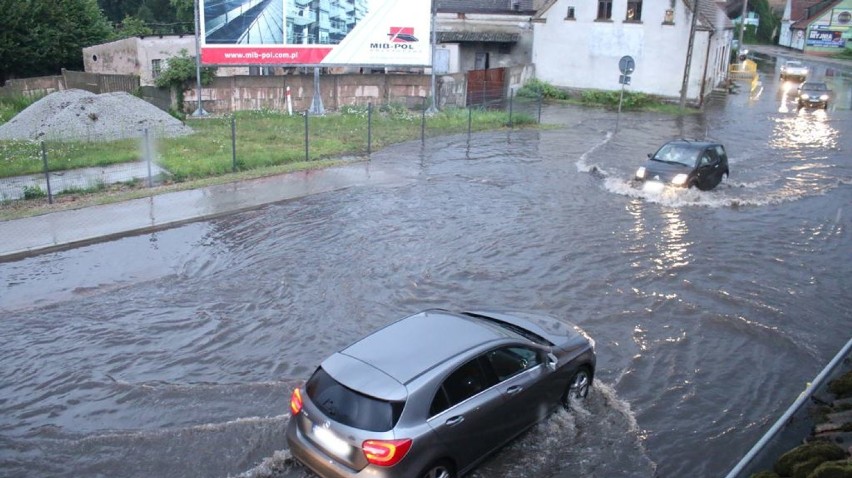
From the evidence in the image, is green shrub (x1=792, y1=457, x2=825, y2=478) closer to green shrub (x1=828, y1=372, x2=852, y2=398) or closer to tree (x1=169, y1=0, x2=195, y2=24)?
green shrub (x1=828, y1=372, x2=852, y2=398)

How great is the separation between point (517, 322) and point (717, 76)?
139 feet

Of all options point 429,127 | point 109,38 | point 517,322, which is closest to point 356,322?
point 517,322

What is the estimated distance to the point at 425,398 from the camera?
20.6ft

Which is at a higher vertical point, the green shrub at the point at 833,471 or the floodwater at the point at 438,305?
the green shrub at the point at 833,471

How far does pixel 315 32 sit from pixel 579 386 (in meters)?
23.8

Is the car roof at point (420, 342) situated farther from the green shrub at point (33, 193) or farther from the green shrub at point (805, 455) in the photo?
the green shrub at point (33, 193)

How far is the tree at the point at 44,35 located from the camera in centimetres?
3734

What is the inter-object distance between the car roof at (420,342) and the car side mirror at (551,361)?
0.43 metres

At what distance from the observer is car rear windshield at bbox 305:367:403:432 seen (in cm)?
609

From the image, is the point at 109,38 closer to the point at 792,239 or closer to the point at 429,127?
the point at 429,127

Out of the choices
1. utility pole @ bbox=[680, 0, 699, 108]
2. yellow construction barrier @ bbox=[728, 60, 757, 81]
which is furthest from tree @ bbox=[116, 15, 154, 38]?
yellow construction barrier @ bbox=[728, 60, 757, 81]

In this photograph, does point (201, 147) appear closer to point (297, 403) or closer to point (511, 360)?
point (297, 403)

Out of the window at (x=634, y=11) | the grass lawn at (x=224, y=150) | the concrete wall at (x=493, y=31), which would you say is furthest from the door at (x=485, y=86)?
the concrete wall at (x=493, y=31)

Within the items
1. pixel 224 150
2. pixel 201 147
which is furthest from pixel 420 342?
pixel 201 147
